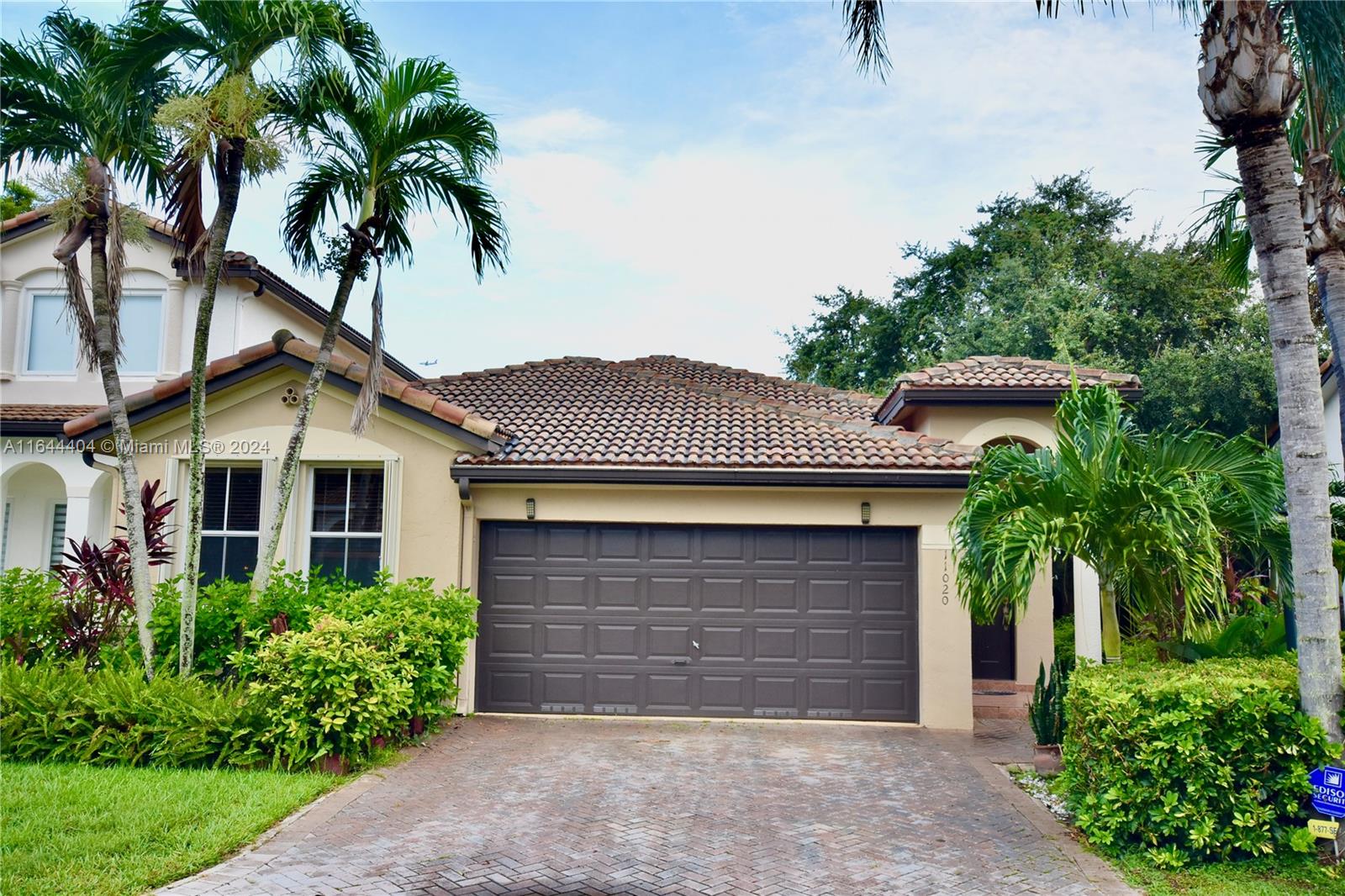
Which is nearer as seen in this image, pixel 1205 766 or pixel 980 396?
pixel 1205 766

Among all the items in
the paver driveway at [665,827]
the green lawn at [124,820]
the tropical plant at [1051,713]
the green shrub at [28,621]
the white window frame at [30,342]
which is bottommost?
the paver driveway at [665,827]

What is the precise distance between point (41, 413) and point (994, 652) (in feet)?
51.2

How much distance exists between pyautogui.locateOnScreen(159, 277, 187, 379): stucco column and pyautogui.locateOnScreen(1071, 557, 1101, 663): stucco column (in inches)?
577

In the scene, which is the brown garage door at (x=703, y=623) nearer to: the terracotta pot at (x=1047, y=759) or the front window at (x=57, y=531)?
the terracotta pot at (x=1047, y=759)

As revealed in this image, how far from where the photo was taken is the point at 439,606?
1014 cm

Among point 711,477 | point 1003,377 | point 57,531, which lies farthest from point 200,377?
point 1003,377

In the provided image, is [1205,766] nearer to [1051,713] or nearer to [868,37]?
[1051,713]

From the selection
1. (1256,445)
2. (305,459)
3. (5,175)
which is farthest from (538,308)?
(1256,445)

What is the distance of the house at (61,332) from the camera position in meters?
15.6

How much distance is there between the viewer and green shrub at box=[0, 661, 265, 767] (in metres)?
8.09

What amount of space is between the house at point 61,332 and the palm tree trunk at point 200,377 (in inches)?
250

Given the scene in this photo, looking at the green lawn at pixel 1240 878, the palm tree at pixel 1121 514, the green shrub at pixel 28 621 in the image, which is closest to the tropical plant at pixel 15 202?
the green shrub at pixel 28 621

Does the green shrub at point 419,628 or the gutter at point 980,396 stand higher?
the gutter at point 980,396

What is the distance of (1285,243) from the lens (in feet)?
21.2
